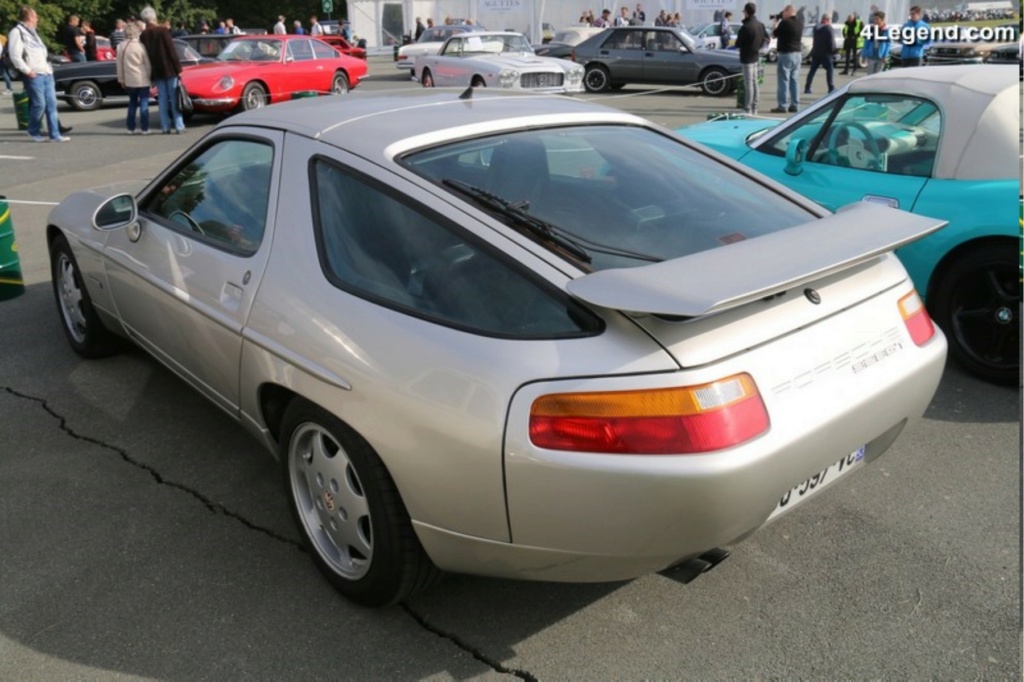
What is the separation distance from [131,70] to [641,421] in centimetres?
1405

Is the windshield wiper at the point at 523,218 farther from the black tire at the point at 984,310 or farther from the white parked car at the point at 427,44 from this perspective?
the white parked car at the point at 427,44

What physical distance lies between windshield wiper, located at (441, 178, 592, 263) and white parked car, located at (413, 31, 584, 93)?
555 inches

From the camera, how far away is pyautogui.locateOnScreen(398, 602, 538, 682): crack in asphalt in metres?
2.59

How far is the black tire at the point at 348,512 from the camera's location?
263 cm

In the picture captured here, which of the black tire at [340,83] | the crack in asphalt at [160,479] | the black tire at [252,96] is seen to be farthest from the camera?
the black tire at [340,83]

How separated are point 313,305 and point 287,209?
0.45 meters

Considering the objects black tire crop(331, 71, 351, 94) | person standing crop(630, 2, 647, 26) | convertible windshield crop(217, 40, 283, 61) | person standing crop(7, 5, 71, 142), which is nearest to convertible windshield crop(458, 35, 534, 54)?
black tire crop(331, 71, 351, 94)

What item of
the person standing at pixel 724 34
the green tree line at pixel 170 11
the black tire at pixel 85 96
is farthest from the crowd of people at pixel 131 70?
the green tree line at pixel 170 11

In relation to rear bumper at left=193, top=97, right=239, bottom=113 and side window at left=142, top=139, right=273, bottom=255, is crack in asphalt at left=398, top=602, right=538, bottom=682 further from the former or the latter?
rear bumper at left=193, top=97, right=239, bottom=113

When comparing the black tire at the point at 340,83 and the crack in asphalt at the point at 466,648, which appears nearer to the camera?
the crack in asphalt at the point at 466,648

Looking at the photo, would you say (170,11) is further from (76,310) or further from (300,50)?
(76,310)

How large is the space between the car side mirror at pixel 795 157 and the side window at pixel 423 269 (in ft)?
9.92

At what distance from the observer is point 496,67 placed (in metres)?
17.1

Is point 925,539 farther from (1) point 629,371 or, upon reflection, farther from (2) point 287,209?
(2) point 287,209
